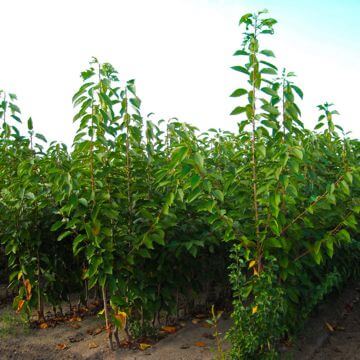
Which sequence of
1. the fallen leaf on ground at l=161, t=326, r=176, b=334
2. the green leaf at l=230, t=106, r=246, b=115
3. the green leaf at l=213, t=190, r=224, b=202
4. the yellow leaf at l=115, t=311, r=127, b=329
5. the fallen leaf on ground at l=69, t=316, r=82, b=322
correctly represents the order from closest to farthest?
1. the green leaf at l=213, t=190, r=224, b=202
2. the green leaf at l=230, t=106, r=246, b=115
3. the yellow leaf at l=115, t=311, r=127, b=329
4. the fallen leaf on ground at l=161, t=326, r=176, b=334
5. the fallen leaf on ground at l=69, t=316, r=82, b=322

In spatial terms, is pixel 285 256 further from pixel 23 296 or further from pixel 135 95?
pixel 23 296

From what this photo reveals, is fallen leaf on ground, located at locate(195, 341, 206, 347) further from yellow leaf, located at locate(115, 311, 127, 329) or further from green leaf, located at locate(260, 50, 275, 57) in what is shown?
green leaf, located at locate(260, 50, 275, 57)

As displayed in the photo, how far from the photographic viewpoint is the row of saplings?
3.56 meters

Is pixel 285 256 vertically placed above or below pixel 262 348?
above

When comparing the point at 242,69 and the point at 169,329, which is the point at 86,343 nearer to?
the point at 169,329

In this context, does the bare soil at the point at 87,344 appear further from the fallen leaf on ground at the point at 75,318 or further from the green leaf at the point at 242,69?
the green leaf at the point at 242,69

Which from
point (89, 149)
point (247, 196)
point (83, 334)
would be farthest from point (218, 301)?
point (89, 149)

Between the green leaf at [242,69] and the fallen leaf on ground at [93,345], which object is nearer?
the green leaf at [242,69]

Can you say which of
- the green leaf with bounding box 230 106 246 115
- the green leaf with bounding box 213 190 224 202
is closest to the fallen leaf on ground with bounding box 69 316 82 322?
the green leaf with bounding box 213 190 224 202

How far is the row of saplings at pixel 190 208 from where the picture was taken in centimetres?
356

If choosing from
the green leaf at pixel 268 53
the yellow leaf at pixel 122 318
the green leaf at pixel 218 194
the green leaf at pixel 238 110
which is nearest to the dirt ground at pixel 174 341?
the yellow leaf at pixel 122 318

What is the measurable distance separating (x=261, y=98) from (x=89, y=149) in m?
1.35

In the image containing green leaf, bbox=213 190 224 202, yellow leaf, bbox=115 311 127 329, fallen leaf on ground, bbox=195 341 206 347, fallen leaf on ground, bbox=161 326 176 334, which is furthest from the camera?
fallen leaf on ground, bbox=161 326 176 334

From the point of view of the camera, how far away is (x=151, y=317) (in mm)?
4277
